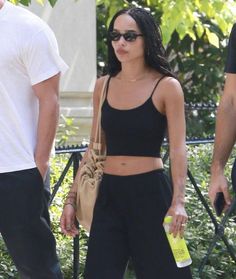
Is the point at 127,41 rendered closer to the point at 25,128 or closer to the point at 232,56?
the point at 232,56

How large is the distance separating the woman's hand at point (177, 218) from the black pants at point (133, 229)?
80 mm

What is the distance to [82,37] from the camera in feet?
31.3

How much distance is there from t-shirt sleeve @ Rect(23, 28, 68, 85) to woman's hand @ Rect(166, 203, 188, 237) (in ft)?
2.79

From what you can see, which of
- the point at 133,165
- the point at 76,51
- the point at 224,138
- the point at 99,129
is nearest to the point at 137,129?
the point at 133,165

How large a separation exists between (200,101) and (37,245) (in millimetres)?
7990

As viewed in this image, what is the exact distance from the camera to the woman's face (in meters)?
4.12

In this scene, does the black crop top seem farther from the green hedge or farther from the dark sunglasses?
the green hedge

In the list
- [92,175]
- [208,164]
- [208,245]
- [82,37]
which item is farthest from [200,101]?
[92,175]

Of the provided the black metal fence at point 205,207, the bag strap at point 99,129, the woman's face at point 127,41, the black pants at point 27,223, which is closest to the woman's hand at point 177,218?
the bag strap at point 99,129

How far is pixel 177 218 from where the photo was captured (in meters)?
3.97

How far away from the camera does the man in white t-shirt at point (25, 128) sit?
4.08 m

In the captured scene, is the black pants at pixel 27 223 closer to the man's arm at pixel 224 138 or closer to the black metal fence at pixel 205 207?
the man's arm at pixel 224 138

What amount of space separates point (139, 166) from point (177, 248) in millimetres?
413

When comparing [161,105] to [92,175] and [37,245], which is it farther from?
[37,245]
